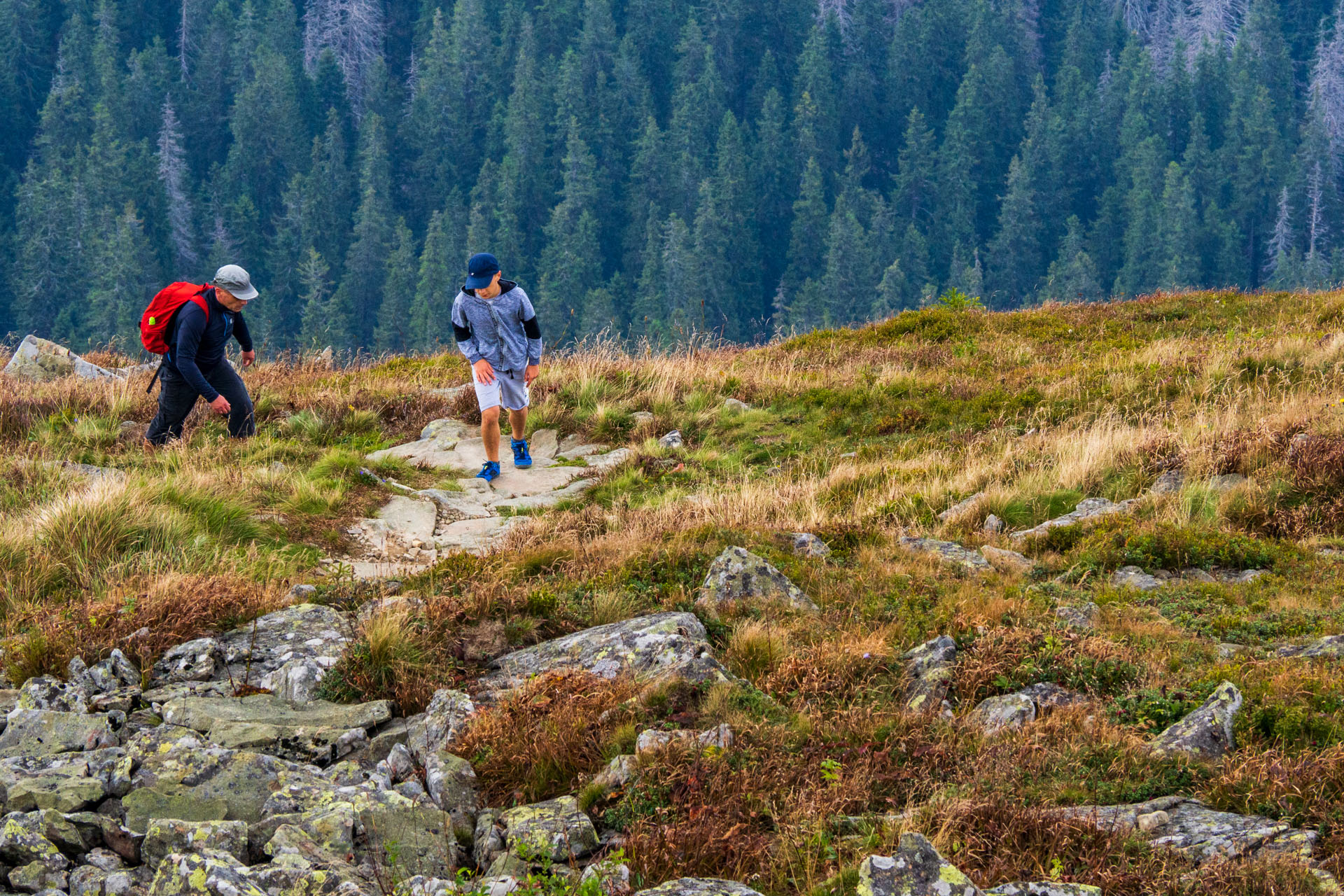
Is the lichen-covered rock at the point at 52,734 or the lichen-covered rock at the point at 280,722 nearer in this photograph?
the lichen-covered rock at the point at 52,734

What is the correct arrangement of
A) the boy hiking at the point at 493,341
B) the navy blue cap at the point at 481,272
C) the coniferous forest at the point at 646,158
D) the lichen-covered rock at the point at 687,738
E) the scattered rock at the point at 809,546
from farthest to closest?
the coniferous forest at the point at 646,158 → the boy hiking at the point at 493,341 → the navy blue cap at the point at 481,272 → the scattered rock at the point at 809,546 → the lichen-covered rock at the point at 687,738

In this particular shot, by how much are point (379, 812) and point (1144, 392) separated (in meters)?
9.68

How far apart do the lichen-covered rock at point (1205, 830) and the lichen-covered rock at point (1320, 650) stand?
5.24 ft

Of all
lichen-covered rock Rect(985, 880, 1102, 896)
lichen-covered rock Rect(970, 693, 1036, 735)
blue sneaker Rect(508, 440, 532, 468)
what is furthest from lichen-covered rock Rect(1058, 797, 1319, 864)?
blue sneaker Rect(508, 440, 532, 468)

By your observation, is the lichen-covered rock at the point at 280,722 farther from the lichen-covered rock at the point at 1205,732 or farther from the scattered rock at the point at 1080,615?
the scattered rock at the point at 1080,615

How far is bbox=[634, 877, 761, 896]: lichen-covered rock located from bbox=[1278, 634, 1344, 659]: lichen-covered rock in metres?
3.25

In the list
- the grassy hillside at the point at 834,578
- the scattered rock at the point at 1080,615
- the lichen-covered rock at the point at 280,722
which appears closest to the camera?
the grassy hillside at the point at 834,578

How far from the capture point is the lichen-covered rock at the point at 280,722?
439 cm

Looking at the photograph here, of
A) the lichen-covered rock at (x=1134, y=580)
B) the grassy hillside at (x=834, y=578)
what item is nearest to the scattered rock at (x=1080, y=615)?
the grassy hillside at (x=834, y=578)

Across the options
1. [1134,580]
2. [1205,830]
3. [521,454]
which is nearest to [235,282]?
[521,454]

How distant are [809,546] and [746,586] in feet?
3.91

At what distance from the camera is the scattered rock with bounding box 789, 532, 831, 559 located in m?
6.96

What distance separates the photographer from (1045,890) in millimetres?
3359

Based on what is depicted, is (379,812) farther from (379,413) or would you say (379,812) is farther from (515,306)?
(379,413)
